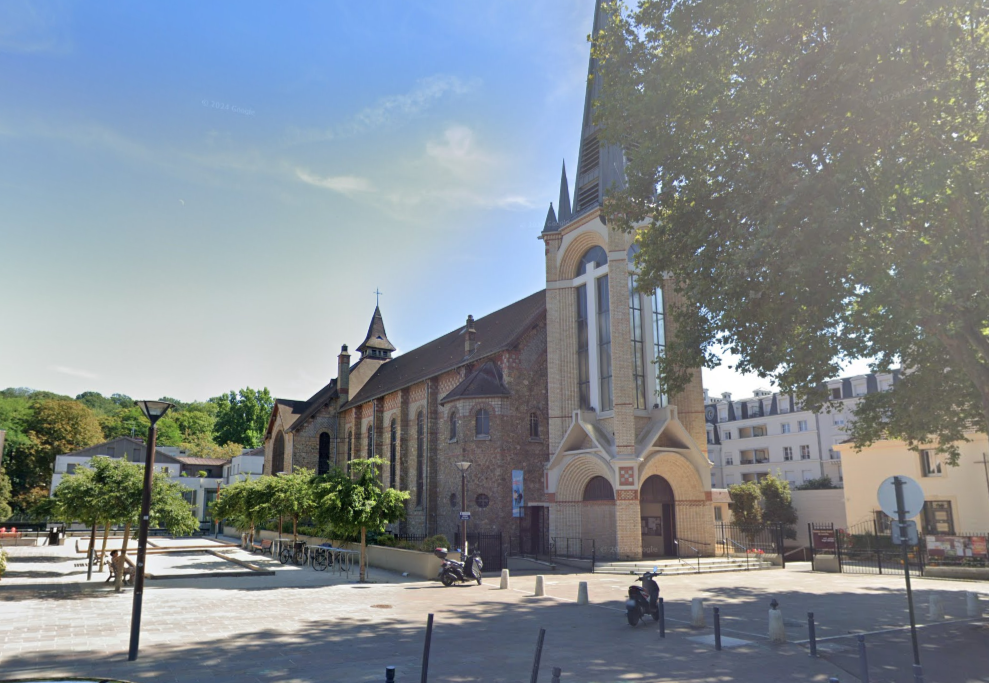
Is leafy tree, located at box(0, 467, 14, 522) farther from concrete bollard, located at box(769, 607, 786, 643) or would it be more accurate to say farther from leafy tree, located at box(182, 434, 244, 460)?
concrete bollard, located at box(769, 607, 786, 643)

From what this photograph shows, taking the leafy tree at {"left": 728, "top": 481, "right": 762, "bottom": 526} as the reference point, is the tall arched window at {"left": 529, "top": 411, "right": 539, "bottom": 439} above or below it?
above

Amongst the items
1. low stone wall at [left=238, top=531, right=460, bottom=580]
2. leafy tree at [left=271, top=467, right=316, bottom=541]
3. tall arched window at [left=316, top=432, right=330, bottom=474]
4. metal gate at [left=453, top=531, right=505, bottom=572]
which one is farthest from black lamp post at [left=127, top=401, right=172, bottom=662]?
tall arched window at [left=316, top=432, right=330, bottom=474]

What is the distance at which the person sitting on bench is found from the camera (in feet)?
61.0

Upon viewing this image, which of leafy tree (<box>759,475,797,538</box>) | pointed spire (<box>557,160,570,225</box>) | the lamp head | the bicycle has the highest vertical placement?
pointed spire (<box>557,160,570,225</box>)

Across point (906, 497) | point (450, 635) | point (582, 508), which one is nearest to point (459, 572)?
point (450, 635)

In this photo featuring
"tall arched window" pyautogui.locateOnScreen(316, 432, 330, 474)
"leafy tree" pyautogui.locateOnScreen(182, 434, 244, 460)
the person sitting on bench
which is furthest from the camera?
"leafy tree" pyautogui.locateOnScreen(182, 434, 244, 460)

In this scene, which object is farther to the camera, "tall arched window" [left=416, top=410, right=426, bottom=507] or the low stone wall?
"tall arched window" [left=416, top=410, right=426, bottom=507]

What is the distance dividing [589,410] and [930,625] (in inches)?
699

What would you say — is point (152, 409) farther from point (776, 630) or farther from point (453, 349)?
point (453, 349)

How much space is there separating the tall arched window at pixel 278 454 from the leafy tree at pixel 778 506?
38.3 m

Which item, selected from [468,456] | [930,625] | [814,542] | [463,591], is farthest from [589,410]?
[930,625]

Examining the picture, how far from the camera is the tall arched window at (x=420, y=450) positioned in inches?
1543

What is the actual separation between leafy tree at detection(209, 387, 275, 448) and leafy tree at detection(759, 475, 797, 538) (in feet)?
224

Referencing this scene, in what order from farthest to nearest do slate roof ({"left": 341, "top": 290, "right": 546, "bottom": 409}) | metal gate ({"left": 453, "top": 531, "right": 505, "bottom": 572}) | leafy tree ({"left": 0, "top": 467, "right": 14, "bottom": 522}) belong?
leafy tree ({"left": 0, "top": 467, "right": 14, "bottom": 522}) < slate roof ({"left": 341, "top": 290, "right": 546, "bottom": 409}) < metal gate ({"left": 453, "top": 531, "right": 505, "bottom": 572})
